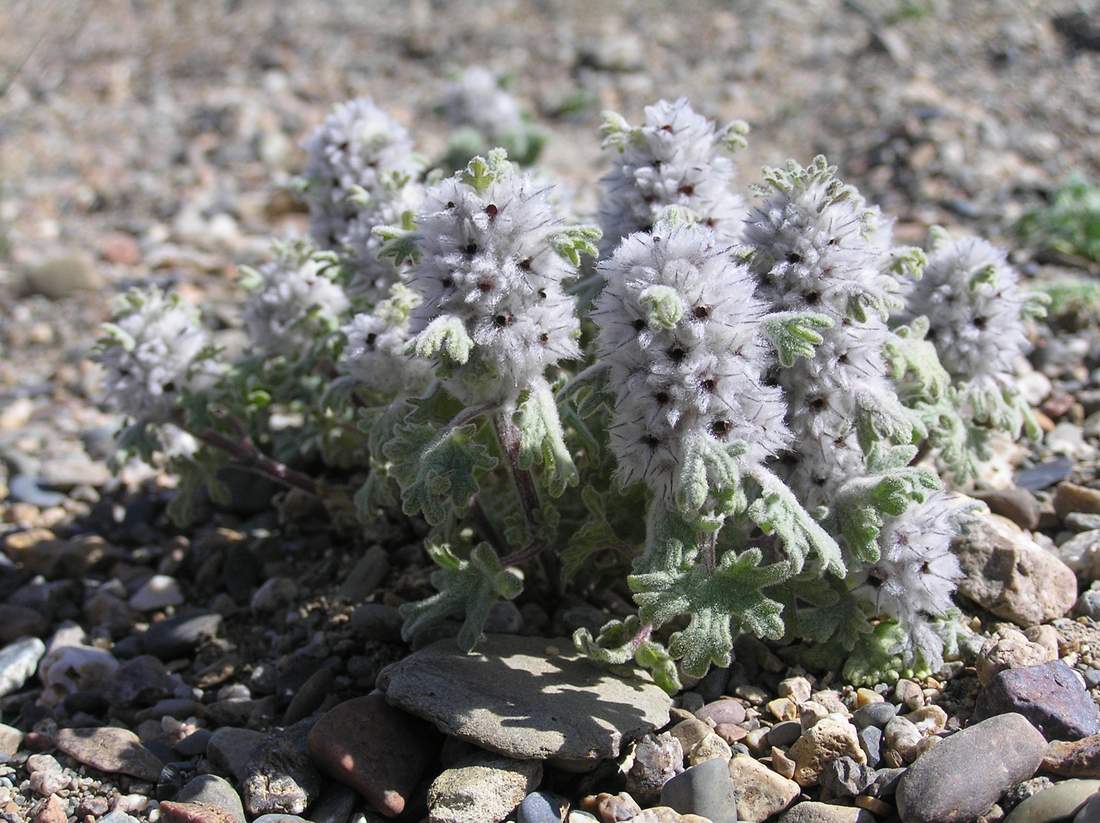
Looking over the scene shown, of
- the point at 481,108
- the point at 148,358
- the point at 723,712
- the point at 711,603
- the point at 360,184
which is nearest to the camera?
the point at 711,603

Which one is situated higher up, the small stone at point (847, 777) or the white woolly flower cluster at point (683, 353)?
the white woolly flower cluster at point (683, 353)

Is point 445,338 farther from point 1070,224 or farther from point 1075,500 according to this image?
point 1070,224

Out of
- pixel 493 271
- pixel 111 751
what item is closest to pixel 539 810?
pixel 111 751

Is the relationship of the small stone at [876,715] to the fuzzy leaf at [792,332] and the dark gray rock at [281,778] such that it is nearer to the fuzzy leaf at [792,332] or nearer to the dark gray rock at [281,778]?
the fuzzy leaf at [792,332]

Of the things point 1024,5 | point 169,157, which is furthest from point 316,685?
point 1024,5

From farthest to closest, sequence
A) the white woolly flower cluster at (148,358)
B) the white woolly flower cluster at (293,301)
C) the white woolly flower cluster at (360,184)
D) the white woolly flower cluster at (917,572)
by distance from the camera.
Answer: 1. the white woolly flower cluster at (293,301)
2. the white woolly flower cluster at (148,358)
3. the white woolly flower cluster at (360,184)
4. the white woolly flower cluster at (917,572)

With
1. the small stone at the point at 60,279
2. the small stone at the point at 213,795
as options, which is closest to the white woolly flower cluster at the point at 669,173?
the small stone at the point at 213,795

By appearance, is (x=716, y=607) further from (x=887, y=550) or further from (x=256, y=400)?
(x=256, y=400)
